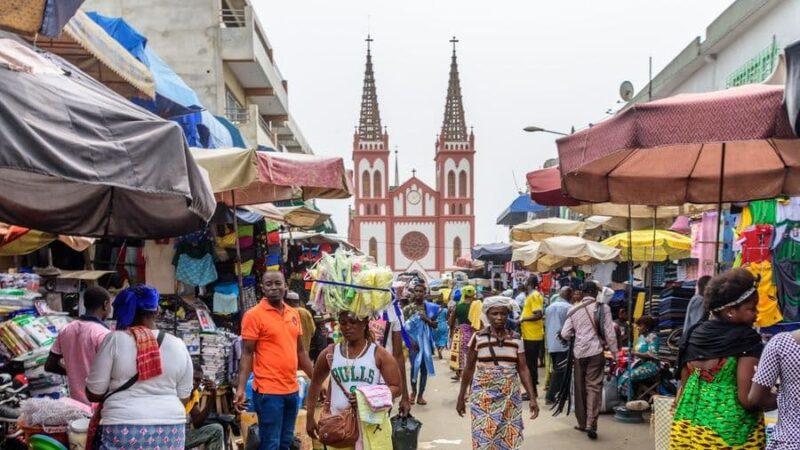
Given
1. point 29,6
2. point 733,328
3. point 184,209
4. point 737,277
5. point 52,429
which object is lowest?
point 52,429

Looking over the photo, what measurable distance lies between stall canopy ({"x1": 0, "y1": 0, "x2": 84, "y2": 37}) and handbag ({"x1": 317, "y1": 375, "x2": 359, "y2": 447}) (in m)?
2.78

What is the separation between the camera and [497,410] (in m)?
5.69

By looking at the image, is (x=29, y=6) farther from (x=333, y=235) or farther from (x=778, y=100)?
(x=333, y=235)

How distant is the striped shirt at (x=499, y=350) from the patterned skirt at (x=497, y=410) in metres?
0.05

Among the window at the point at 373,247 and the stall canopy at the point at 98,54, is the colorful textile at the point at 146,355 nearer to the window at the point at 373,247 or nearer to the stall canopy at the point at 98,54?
the stall canopy at the point at 98,54

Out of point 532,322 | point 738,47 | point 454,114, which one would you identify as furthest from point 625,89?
point 454,114

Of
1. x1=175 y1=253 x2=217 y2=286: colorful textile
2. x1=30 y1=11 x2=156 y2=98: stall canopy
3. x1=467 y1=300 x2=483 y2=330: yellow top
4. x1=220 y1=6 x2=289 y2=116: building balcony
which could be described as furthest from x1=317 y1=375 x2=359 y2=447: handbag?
x1=220 y1=6 x2=289 y2=116: building balcony

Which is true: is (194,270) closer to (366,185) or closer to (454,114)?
(366,185)

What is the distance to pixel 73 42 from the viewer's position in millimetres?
5066

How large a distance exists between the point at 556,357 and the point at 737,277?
281 inches

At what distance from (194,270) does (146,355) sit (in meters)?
4.99

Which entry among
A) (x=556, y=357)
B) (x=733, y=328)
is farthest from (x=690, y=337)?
(x=556, y=357)

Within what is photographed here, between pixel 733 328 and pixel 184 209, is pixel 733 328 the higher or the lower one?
the lower one

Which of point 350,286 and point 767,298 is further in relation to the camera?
point 767,298
